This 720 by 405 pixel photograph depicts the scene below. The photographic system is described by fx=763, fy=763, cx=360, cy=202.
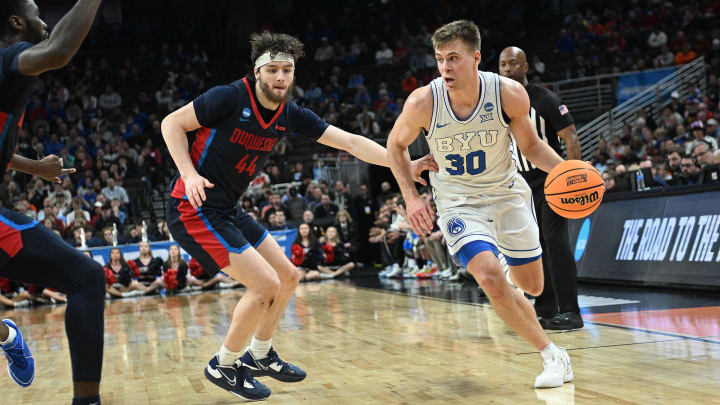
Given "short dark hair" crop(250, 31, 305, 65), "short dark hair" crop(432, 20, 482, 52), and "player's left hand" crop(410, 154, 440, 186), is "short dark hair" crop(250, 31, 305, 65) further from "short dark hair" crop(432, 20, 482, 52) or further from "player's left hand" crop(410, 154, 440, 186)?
"player's left hand" crop(410, 154, 440, 186)

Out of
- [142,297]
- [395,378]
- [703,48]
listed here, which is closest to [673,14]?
[703,48]

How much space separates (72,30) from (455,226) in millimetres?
2445

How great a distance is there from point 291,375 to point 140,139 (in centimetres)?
1889

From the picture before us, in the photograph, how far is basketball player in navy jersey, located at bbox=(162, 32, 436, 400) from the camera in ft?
14.9

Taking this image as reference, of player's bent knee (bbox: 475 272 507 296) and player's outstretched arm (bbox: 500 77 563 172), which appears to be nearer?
player's bent knee (bbox: 475 272 507 296)

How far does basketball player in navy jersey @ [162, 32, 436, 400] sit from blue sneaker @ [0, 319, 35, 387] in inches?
39.8

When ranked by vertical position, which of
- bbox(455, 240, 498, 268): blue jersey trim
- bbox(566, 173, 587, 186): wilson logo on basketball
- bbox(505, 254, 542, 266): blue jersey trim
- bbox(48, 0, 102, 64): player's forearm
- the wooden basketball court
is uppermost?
bbox(48, 0, 102, 64): player's forearm

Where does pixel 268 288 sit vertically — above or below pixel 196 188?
below

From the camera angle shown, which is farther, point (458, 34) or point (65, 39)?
point (458, 34)

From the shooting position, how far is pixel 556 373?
4.23 metres

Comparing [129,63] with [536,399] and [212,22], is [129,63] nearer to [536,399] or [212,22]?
[212,22]

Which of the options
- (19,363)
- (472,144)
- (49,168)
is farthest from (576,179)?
(19,363)

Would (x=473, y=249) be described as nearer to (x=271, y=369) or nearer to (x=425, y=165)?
(x=425, y=165)

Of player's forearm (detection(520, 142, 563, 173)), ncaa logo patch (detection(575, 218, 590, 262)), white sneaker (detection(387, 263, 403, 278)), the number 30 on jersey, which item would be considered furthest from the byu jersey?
white sneaker (detection(387, 263, 403, 278))
